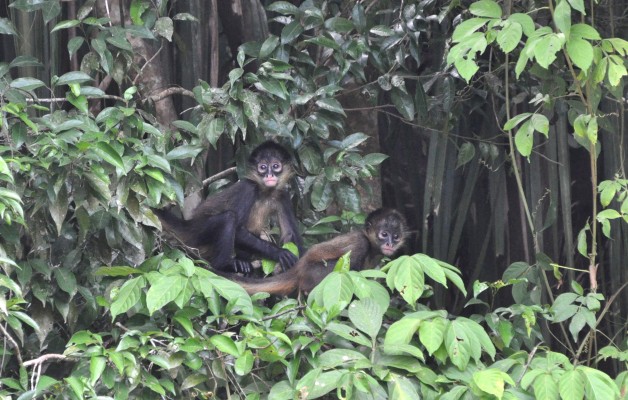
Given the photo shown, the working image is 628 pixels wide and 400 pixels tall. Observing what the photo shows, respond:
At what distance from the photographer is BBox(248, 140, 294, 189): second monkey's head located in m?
5.29

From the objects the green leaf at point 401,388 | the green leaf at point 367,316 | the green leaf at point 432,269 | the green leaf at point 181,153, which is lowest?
the green leaf at point 401,388

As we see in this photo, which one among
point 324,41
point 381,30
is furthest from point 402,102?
point 324,41

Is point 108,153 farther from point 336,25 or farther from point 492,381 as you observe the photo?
point 336,25

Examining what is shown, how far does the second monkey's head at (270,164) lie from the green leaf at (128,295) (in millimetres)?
2106

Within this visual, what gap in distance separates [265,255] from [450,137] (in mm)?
1059

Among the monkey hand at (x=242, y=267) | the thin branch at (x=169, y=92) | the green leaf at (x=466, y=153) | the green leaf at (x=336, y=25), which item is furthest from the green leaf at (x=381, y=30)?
the monkey hand at (x=242, y=267)

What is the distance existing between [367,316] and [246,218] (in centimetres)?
226

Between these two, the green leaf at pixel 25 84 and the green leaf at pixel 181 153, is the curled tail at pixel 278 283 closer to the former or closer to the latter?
the green leaf at pixel 181 153

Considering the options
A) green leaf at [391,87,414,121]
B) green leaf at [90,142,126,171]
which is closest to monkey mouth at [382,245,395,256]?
green leaf at [391,87,414,121]

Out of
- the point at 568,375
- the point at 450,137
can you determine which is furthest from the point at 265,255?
the point at 568,375

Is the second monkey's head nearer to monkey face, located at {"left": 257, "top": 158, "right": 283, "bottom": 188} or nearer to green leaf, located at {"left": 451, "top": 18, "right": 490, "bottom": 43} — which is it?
monkey face, located at {"left": 257, "top": 158, "right": 283, "bottom": 188}

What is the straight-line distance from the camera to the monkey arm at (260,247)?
506cm

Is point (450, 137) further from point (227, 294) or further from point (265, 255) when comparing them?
point (227, 294)

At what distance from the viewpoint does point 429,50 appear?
5.41 metres
